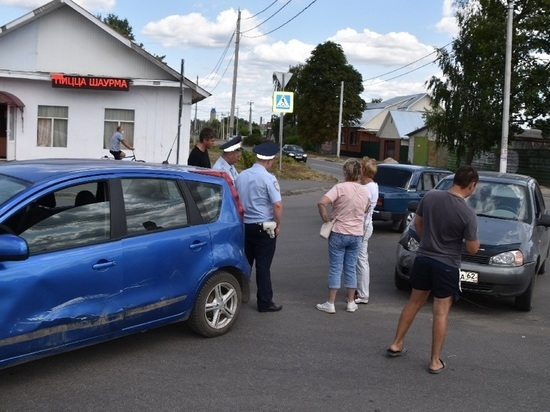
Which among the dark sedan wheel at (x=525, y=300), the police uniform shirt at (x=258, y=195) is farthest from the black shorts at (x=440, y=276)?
the dark sedan wheel at (x=525, y=300)

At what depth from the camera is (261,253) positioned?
6785mm

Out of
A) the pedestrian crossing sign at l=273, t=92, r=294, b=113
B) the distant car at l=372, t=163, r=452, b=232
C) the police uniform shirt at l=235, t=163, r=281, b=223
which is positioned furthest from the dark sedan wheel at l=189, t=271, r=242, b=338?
the pedestrian crossing sign at l=273, t=92, r=294, b=113

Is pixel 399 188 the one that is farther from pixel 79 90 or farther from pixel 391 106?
pixel 391 106

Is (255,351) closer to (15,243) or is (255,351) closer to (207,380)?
(207,380)

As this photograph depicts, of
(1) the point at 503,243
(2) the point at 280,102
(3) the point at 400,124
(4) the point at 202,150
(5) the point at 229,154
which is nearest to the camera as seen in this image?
(1) the point at 503,243

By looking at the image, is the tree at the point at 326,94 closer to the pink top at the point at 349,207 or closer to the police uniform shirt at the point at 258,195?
the pink top at the point at 349,207

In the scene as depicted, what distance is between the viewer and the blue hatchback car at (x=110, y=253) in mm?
4422

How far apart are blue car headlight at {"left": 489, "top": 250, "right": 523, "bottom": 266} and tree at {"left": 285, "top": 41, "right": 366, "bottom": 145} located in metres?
63.0

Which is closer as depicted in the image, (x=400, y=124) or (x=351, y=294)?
(x=351, y=294)

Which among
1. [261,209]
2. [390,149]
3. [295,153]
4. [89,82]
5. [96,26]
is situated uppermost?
[96,26]

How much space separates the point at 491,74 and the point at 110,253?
32.7 meters

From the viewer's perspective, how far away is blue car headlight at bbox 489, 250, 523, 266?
24.0 ft

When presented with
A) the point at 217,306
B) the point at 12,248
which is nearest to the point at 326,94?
the point at 217,306

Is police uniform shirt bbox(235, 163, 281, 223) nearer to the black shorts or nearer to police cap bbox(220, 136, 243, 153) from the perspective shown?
police cap bbox(220, 136, 243, 153)
